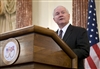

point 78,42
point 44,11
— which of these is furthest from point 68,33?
point 44,11

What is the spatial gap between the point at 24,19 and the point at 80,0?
2053 millimetres

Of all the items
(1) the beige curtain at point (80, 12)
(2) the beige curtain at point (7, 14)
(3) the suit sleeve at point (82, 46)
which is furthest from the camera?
(2) the beige curtain at point (7, 14)

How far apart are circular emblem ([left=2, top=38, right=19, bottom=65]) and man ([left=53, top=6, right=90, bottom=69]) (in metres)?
0.74

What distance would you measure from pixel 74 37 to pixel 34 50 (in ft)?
3.25

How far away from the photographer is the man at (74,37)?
9.11ft

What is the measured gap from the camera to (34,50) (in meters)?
2.13

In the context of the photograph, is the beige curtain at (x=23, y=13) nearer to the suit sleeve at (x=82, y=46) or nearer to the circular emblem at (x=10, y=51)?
the suit sleeve at (x=82, y=46)

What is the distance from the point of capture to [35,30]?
2.19 m

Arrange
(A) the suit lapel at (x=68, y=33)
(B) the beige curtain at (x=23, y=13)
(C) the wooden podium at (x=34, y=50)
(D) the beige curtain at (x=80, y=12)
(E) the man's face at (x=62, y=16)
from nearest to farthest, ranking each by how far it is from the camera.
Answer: (C) the wooden podium at (x=34, y=50), (A) the suit lapel at (x=68, y=33), (E) the man's face at (x=62, y=16), (D) the beige curtain at (x=80, y=12), (B) the beige curtain at (x=23, y=13)

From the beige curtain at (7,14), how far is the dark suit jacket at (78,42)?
20.3 ft

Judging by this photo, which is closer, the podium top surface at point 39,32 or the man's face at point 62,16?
the podium top surface at point 39,32

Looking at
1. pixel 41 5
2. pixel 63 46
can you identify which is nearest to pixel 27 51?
pixel 63 46

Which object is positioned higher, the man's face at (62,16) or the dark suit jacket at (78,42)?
the man's face at (62,16)

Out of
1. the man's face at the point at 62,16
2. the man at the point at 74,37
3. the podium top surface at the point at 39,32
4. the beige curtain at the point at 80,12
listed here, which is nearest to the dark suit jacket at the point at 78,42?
the man at the point at 74,37
